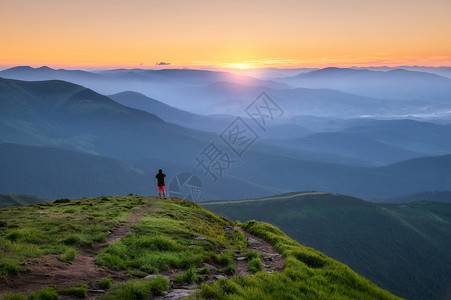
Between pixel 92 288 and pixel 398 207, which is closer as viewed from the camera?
pixel 92 288

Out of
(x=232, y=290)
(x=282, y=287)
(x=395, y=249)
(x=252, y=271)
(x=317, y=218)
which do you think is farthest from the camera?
(x=317, y=218)

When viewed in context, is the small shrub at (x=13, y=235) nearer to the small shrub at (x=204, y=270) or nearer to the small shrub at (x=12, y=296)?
the small shrub at (x=12, y=296)

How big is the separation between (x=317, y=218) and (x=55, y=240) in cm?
16669

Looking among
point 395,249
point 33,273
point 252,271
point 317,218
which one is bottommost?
point 395,249

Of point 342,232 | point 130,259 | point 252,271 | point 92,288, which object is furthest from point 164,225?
point 342,232

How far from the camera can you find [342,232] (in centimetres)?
16038

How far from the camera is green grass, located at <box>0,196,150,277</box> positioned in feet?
42.0

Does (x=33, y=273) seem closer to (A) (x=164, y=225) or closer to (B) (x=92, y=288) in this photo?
(B) (x=92, y=288)

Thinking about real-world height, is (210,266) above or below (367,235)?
above

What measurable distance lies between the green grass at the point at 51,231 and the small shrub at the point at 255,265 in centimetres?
793

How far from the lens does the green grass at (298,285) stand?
Answer: 38.4 feet

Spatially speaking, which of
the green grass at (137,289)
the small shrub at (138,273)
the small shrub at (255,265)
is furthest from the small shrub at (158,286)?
the small shrub at (255,265)

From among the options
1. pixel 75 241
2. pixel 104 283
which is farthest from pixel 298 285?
pixel 75 241

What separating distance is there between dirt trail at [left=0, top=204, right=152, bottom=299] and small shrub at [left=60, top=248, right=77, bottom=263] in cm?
16
